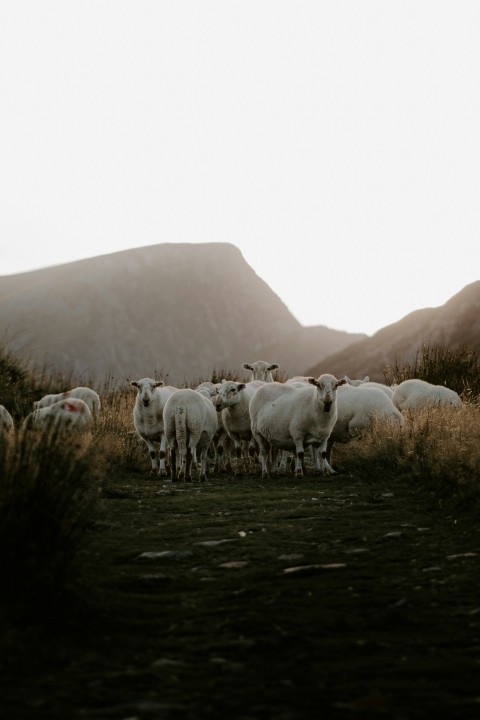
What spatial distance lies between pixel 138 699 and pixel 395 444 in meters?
8.55

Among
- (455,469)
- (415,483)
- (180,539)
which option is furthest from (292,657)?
(415,483)

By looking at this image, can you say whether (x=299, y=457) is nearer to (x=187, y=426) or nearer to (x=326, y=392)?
(x=326, y=392)

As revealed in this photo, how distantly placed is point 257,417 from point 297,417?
887 mm

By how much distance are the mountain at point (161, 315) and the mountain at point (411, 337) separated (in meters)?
30.4

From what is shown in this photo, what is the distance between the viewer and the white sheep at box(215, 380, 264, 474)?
46.4 feet

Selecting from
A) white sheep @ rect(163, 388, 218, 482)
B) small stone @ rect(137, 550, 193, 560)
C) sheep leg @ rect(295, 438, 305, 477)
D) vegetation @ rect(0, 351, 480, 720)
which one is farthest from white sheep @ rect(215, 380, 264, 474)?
small stone @ rect(137, 550, 193, 560)

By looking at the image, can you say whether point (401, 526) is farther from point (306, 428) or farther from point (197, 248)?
point (197, 248)

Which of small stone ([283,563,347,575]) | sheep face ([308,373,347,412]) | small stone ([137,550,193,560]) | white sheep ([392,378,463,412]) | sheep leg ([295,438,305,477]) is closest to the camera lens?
small stone ([283,563,347,575])

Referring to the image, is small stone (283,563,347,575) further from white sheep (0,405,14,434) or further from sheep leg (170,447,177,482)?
sheep leg (170,447,177,482)

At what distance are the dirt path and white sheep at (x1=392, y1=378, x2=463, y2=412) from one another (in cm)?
841

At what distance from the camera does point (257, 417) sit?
533 inches

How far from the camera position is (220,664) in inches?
152

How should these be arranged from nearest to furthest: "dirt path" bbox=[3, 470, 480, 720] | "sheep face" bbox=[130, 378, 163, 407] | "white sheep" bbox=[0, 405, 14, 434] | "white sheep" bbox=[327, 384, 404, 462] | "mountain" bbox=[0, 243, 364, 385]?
"dirt path" bbox=[3, 470, 480, 720] → "white sheep" bbox=[0, 405, 14, 434] → "sheep face" bbox=[130, 378, 163, 407] → "white sheep" bbox=[327, 384, 404, 462] → "mountain" bbox=[0, 243, 364, 385]

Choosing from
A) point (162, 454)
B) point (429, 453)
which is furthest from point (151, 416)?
point (429, 453)
